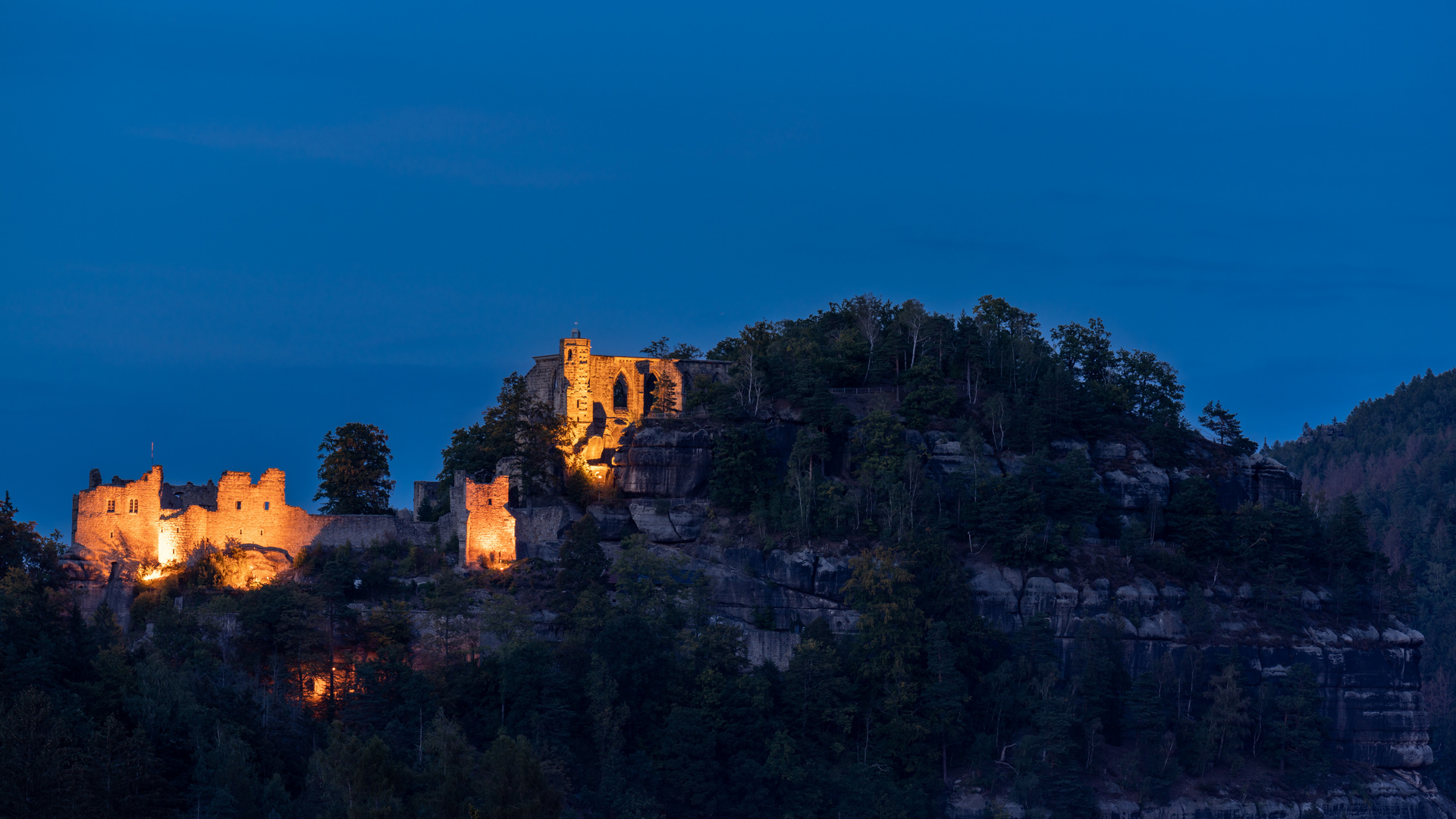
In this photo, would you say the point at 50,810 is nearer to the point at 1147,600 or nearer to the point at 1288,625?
the point at 1147,600

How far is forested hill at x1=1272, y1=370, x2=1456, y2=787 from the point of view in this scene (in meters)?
124

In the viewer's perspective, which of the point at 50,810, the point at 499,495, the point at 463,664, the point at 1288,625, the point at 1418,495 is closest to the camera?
the point at 50,810

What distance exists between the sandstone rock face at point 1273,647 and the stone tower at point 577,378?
1964 cm

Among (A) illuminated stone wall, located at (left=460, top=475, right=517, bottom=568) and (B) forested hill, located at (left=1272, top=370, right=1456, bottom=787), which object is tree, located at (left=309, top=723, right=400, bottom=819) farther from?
(B) forested hill, located at (left=1272, top=370, right=1456, bottom=787)

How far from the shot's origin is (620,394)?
7956 centimetres

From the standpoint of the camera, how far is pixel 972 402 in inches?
3187

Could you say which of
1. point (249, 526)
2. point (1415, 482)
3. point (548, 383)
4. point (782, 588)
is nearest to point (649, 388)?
point (548, 383)

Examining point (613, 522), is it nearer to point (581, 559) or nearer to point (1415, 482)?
point (581, 559)

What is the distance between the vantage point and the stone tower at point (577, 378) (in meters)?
78.1

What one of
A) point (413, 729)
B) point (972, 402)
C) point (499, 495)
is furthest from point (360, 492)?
point (972, 402)

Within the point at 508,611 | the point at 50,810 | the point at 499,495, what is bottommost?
the point at 50,810

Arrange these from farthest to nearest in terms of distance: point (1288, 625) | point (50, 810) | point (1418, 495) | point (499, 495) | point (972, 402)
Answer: point (1418, 495), point (972, 402), point (1288, 625), point (499, 495), point (50, 810)

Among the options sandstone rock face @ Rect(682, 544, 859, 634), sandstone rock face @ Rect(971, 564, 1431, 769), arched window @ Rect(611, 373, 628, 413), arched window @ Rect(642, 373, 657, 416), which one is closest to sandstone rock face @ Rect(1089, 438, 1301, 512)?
sandstone rock face @ Rect(971, 564, 1431, 769)

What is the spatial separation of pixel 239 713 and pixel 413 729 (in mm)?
6027
